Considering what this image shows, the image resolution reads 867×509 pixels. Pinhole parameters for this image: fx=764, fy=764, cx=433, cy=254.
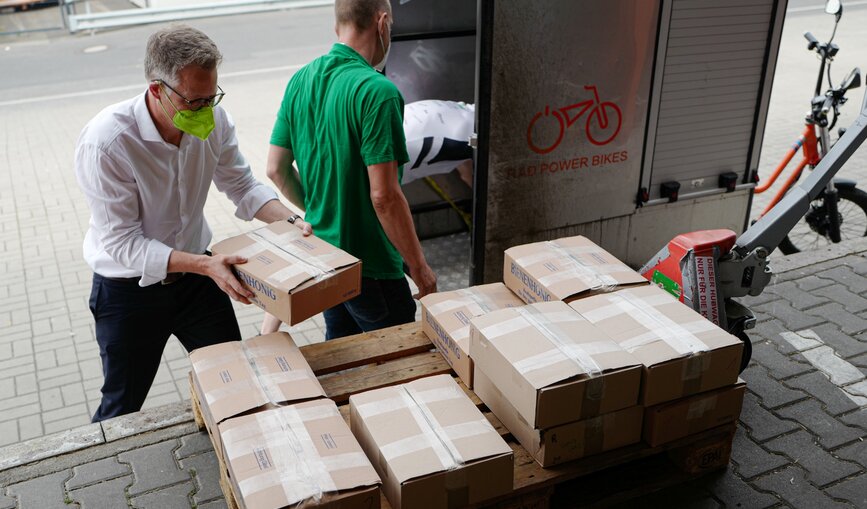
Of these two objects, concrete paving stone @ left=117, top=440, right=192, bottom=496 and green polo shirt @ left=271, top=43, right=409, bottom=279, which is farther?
green polo shirt @ left=271, top=43, right=409, bottom=279

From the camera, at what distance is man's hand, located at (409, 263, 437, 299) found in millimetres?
3854

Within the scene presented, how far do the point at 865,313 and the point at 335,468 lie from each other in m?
3.85

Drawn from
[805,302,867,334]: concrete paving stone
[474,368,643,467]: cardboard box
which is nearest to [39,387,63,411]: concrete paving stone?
[474,368,643,467]: cardboard box

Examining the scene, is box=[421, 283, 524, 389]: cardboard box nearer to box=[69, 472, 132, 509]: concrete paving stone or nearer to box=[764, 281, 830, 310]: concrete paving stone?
box=[69, 472, 132, 509]: concrete paving stone

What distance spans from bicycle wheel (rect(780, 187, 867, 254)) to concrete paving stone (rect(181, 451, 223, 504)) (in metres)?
4.69

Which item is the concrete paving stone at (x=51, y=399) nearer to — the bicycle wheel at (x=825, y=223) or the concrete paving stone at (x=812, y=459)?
the concrete paving stone at (x=812, y=459)

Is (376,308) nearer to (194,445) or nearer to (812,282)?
(194,445)

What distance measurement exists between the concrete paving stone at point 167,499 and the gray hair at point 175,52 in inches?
67.6

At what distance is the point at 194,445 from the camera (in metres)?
3.57

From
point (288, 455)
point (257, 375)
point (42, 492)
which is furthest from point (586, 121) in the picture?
point (42, 492)

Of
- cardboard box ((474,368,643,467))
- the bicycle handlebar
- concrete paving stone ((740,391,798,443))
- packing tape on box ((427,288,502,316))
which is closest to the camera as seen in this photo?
cardboard box ((474,368,643,467))

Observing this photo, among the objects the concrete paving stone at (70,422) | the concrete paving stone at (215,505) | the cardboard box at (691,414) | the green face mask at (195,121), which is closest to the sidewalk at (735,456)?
the concrete paving stone at (215,505)

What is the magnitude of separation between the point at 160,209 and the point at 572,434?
6.46 ft

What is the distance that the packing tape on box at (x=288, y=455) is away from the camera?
240cm
